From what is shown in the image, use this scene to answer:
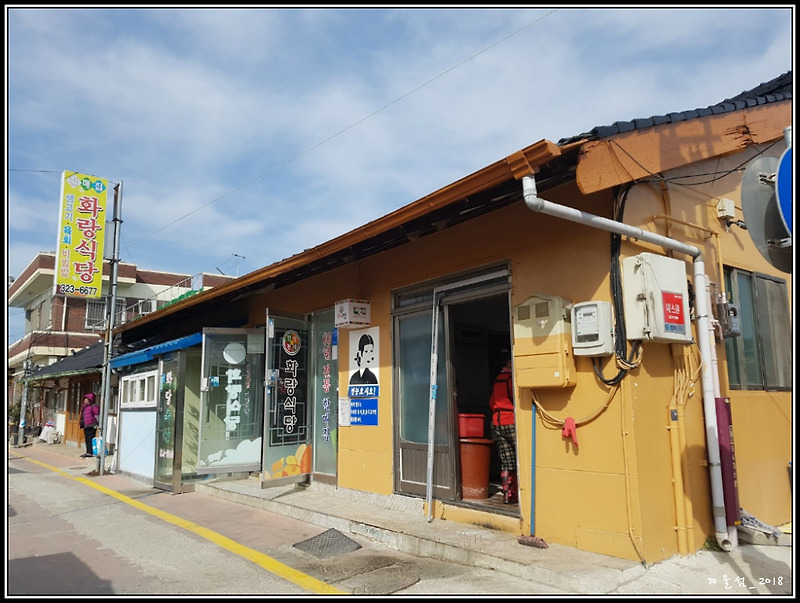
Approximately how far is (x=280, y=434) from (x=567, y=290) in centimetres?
491

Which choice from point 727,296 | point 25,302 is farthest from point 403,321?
point 25,302

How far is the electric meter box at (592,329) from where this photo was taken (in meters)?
5.03

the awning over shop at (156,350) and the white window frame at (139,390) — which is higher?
the awning over shop at (156,350)

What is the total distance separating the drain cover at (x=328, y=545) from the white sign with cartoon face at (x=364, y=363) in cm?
185

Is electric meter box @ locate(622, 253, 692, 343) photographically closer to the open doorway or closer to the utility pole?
the open doorway

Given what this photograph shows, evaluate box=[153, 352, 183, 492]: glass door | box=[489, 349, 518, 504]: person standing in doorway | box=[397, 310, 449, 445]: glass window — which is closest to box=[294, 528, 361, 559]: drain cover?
box=[397, 310, 449, 445]: glass window

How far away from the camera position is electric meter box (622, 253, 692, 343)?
4918 millimetres

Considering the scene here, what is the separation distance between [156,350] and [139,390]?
1805 millimetres

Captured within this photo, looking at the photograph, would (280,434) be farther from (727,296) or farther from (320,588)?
(727,296)

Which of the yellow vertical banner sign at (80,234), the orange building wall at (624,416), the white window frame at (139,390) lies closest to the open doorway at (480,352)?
the orange building wall at (624,416)

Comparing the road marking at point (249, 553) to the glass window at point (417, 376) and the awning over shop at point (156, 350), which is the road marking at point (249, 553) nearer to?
the glass window at point (417, 376)

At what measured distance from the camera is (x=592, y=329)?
5094mm

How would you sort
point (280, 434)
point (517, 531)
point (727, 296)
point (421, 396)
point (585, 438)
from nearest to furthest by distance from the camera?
point (585, 438)
point (517, 531)
point (727, 296)
point (421, 396)
point (280, 434)

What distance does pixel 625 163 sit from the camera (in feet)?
15.8
